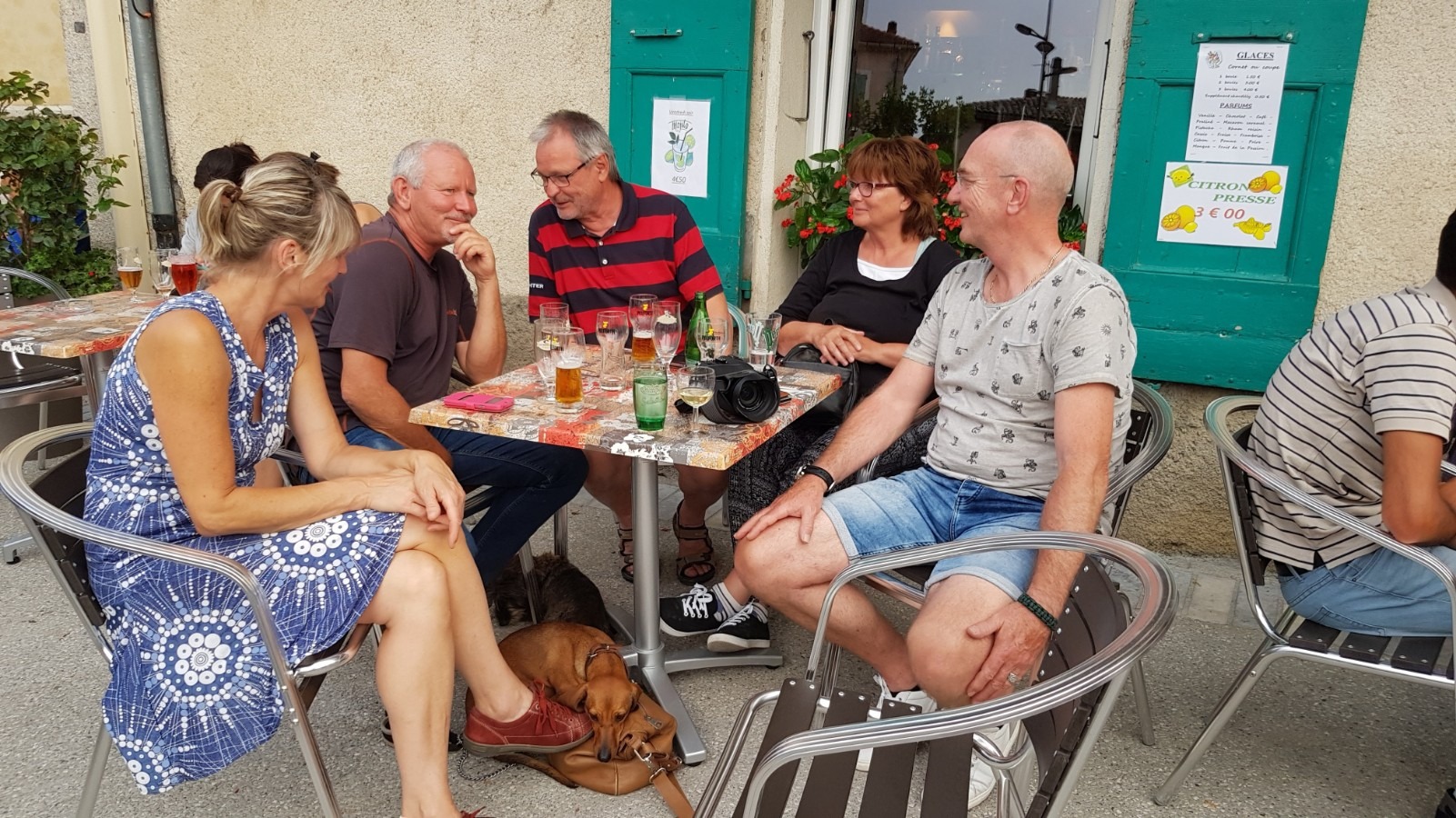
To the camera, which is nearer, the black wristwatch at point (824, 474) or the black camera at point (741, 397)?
the black camera at point (741, 397)

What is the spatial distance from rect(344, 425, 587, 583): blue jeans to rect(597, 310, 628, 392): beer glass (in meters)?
0.35

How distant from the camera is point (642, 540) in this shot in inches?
102

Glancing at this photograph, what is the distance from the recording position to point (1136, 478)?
2.25 m

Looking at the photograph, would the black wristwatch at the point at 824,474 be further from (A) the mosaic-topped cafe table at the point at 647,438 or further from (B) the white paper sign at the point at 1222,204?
(B) the white paper sign at the point at 1222,204

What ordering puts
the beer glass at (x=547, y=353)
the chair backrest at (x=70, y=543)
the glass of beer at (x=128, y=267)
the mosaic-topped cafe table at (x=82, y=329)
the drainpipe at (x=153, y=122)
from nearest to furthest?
1. the chair backrest at (x=70, y=543)
2. the beer glass at (x=547, y=353)
3. the mosaic-topped cafe table at (x=82, y=329)
4. the glass of beer at (x=128, y=267)
5. the drainpipe at (x=153, y=122)

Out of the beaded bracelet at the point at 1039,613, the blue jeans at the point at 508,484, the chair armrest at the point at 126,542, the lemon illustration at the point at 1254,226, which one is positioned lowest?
the blue jeans at the point at 508,484

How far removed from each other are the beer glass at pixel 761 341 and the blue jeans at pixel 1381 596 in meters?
1.40

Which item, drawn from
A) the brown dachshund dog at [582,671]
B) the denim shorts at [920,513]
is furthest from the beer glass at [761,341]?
the brown dachshund dog at [582,671]

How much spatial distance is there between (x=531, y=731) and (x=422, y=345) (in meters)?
1.21

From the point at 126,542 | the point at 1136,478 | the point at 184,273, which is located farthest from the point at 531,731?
the point at 184,273

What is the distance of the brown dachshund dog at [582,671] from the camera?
2.30m

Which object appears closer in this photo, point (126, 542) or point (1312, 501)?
point (126, 542)

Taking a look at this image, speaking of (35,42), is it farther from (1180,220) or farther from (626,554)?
(1180,220)

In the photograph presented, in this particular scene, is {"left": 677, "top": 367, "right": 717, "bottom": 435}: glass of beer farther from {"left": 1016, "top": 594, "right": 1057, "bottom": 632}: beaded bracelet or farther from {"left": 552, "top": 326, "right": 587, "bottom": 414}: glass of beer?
{"left": 1016, "top": 594, "right": 1057, "bottom": 632}: beaded bracelet
